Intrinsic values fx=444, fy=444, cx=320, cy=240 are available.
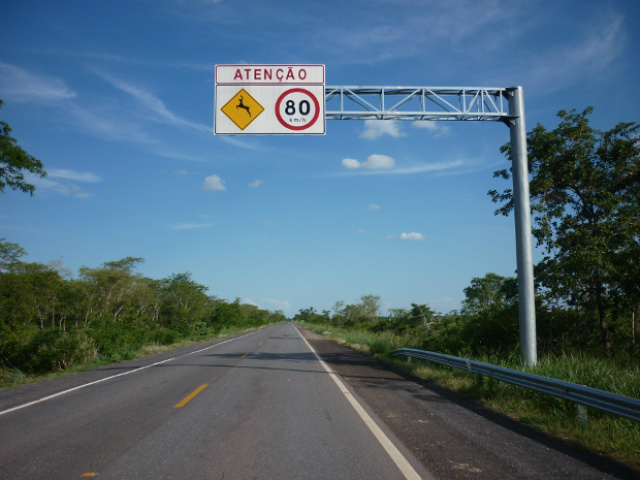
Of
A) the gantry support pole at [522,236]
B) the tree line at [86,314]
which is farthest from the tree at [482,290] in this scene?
the gantry support pole at [522,236]

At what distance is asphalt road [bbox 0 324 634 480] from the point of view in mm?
4855

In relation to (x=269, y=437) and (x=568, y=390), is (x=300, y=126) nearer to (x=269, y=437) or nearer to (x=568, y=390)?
(x=269, y=437)

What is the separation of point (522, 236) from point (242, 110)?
752 centimetres

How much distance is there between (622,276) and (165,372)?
1387 centimetres

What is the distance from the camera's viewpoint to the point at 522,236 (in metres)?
11.0

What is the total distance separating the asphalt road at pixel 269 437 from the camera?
Result: 486 centimetres

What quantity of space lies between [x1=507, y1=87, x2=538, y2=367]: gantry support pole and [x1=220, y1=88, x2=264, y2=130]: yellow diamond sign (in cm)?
655

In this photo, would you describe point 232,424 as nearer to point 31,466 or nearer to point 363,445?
point 363,445

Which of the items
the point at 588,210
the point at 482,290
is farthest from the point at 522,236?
the point at 482,290

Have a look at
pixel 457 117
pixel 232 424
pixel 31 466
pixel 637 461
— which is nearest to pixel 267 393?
pixel 232 424

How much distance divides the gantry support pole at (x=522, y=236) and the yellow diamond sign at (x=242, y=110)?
6554 millimetres

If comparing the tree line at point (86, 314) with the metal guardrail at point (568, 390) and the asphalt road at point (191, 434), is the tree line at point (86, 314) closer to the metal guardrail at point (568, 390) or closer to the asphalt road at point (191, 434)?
the asphalt road at point (191, 434)

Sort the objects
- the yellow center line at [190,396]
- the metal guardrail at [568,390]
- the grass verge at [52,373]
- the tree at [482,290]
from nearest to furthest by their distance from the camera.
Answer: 1. the metal guardrail at [568,390]
2. the yellow center line at [190,396]
3. the grass verge at [52,373]
4. the tree at [482,290]

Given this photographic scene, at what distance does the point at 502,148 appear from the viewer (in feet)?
52.4
